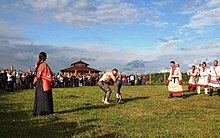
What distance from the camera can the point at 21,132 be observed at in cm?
680

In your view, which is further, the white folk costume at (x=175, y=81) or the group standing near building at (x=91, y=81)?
the white folk costume at (x=175, y=81)

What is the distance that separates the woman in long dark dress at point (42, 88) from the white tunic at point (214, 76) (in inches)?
438

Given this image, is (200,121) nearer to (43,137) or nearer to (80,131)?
(80,131)

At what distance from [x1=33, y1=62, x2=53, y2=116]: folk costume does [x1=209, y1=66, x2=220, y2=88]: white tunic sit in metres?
11.1

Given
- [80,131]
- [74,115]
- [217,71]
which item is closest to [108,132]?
[80,131]

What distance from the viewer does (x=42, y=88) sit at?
30.5ft

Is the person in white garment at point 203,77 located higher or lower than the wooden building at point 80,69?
lower

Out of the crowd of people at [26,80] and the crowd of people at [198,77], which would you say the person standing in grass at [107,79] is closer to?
the crowd of people at [198,77]

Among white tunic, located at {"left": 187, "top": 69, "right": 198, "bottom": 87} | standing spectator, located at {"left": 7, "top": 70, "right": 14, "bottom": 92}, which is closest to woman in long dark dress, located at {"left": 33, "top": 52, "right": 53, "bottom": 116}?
white tunic, located at {"left": 187, "top": 69, "right": 198, "bottom": 87}

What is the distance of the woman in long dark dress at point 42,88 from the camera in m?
9.23

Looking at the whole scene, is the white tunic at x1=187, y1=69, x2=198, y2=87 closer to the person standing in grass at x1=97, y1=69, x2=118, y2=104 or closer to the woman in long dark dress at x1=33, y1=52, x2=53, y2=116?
the person standing in grass at x1=97, y1=69, x2=118, y2=104

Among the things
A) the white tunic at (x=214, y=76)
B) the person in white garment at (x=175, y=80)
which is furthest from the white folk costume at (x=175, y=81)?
the white tunic at (x=214, y=76)

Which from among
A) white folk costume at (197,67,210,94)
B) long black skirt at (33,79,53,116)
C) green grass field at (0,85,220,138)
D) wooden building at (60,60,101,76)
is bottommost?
green grass field at (0,85,220,138)

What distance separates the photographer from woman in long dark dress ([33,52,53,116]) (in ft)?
30.3
